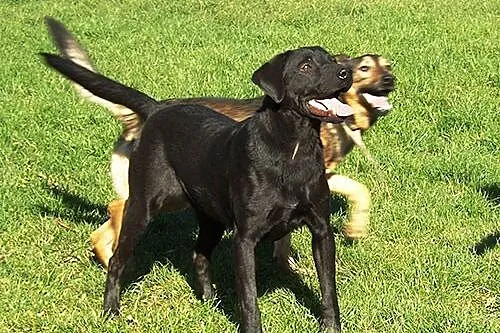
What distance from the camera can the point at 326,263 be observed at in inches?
190

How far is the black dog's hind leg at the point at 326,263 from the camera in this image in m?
4.75

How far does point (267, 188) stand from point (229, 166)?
327mm

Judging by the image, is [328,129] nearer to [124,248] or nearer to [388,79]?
[388,79]

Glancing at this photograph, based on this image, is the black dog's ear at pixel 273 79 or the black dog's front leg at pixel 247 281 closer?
the black dog's ear at pixel 273 79

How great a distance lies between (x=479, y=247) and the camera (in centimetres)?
607

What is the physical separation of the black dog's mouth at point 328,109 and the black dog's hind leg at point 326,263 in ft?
1.60

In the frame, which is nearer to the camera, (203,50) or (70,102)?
(70,102)

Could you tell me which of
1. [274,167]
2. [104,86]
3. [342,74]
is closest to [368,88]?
[104,86]

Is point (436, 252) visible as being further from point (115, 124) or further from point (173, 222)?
point (115, 124)

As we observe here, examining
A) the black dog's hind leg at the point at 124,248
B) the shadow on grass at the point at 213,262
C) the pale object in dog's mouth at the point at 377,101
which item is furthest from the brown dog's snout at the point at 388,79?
the black dog's hind leg at the point at 124,248

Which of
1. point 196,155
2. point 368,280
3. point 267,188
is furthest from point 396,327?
point 196,155

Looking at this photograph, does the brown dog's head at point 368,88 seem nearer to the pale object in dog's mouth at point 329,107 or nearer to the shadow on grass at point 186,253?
the shadow on grass at point 186,253

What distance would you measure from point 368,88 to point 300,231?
3.80 feet

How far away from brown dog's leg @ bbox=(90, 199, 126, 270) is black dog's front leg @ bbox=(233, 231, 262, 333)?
1.48 meters
